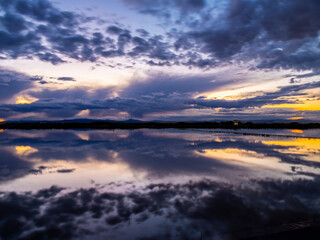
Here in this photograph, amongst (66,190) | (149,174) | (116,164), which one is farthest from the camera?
(116,164)

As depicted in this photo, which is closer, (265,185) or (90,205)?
(90,205)

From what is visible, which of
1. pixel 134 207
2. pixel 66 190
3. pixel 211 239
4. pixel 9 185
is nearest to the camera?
pixel 211 239

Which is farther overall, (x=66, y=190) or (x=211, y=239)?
(x=66, y=190)

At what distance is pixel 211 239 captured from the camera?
6.27 meters

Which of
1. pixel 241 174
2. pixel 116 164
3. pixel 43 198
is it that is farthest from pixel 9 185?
pixel 241 174

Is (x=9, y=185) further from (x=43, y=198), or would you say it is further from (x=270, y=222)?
(x=270, y=222)

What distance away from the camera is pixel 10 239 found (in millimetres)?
6348

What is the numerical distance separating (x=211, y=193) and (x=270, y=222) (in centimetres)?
320

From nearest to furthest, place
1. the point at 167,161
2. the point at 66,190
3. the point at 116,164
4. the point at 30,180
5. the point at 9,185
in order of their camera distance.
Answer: the point at 66,190 < the point at 9,185 < the point at 30,180 < the point at 116,164 < the point at 167,161

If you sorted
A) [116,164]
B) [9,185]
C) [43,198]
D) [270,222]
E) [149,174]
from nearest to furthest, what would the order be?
[270,222]
[43,198]
[9,185]
[149,174]
[116,164]

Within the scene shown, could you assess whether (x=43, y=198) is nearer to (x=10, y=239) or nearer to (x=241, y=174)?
(x=10, y=239)

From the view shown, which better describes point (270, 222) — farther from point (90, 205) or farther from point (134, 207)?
point (90, 205)

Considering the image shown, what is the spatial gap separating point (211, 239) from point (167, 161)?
11496 millimetres

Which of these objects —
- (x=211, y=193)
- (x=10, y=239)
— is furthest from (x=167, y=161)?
(x=10, y=239)
